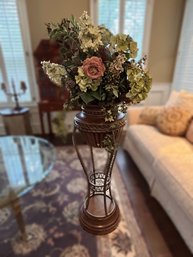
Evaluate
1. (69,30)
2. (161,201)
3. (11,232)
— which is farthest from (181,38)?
(11,232)

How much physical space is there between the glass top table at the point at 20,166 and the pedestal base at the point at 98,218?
3.11 feet

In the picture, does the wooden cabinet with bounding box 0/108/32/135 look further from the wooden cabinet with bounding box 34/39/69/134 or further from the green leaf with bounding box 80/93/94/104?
the green leaf with bounding box 80/93/94/104

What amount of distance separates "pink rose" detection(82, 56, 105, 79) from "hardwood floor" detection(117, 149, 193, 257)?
1.43m

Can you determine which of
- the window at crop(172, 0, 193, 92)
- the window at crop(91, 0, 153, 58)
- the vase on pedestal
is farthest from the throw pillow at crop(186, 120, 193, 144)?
the window at crop(91, 0, 153, 58)

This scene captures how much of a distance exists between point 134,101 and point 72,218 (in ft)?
4.64

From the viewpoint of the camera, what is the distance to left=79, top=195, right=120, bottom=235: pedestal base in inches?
24.4

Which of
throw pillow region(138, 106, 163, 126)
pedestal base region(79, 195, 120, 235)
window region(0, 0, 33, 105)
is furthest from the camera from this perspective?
window region(0, 0, 33, 105)

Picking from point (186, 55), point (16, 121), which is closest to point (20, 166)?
point (16, 121)

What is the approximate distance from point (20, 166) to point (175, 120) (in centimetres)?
167

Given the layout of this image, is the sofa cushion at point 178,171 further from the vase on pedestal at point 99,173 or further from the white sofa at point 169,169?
the vase on pedestal at point 99,173

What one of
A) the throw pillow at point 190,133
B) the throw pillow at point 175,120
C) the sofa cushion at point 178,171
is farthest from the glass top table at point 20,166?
the throw pillow at point 190,133

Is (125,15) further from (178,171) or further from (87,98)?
(87,98)

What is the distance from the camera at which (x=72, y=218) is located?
5.30 ft

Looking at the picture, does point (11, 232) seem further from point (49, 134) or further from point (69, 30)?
point (49, 134)
